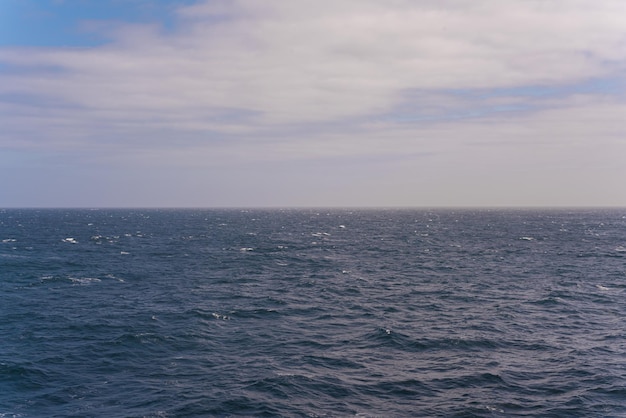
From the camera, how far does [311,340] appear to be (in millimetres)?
41156

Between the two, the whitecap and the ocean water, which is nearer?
the ocean water

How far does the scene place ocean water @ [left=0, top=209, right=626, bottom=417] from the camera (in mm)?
28547

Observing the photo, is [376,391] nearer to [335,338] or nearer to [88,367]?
[335,338]

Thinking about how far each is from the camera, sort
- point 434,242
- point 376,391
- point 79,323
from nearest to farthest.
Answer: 1. point 376,391
2. point 79,323
3. point 434,242

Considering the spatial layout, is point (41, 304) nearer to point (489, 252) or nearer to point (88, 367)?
point (88, 367)

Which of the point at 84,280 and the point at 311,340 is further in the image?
the point at 84,280

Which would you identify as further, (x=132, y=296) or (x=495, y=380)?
(x=132, y=296)

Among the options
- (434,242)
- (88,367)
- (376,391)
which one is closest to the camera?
(376,391)

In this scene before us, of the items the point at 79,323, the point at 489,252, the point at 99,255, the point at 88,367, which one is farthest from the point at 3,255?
the point at 489,252

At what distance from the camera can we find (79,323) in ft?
148

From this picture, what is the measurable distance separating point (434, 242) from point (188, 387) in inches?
4376

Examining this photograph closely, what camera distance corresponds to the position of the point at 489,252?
106375 mm

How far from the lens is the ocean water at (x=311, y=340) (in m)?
28.5

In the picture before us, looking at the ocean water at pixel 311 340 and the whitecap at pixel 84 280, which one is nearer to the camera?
the ocean water at pixel 311 340
